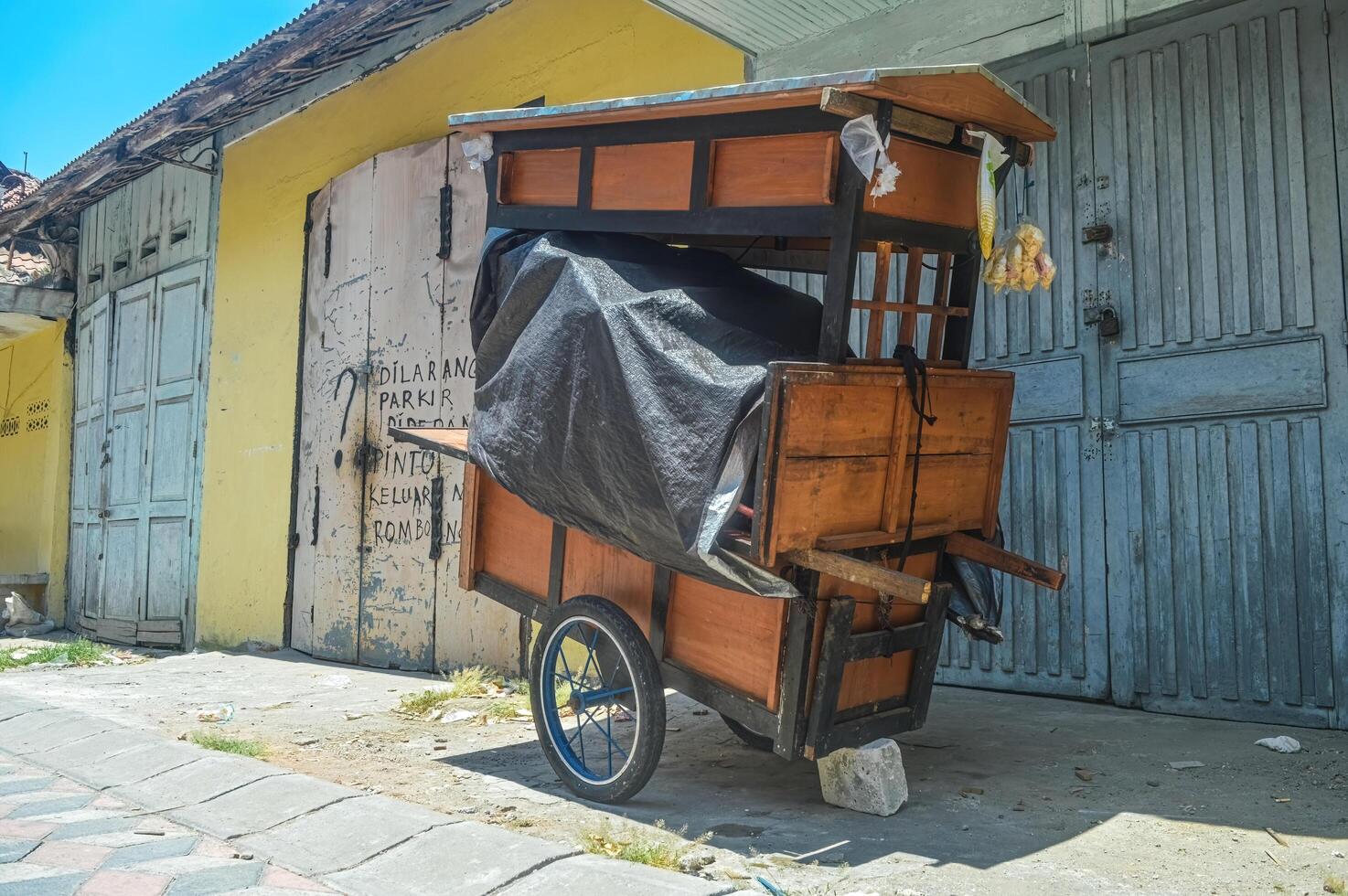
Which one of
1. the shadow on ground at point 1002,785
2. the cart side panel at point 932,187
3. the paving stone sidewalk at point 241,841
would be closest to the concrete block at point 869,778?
the shadow on ground at point 1002,785

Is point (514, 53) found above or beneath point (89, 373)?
above

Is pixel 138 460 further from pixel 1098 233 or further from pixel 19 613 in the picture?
pixel 1098 233

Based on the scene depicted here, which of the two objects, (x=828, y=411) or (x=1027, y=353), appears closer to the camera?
(x=828, y=411)

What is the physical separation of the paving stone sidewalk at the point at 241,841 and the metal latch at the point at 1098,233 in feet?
12.2

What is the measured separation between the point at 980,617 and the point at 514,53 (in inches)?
225

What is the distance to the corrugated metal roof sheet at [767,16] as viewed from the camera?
239 inches

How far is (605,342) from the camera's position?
12.4ft

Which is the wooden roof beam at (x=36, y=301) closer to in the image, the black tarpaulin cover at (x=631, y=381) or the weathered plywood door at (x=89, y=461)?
the weathered plywood door at (x=89, y=461)

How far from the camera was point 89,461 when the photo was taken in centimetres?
1309

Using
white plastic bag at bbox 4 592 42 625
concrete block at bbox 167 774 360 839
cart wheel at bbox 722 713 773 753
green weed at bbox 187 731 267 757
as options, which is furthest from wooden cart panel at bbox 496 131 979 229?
white plastic bag at bbox 4 592 42 625

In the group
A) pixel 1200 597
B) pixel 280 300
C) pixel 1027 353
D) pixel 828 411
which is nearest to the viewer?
pixel 828 411

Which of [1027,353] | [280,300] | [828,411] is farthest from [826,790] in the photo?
[280,300]

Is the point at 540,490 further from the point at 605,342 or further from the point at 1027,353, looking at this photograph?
the point at 1027,353

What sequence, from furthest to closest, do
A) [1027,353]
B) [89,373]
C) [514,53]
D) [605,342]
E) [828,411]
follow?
[89,373] < [514,53] < [1027,353] < [605,342] < [828,411]
